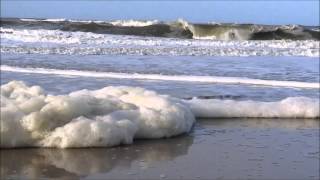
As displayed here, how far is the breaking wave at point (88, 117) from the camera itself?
14.4 feet

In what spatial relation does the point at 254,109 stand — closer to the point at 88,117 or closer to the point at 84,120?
the point at 88,117

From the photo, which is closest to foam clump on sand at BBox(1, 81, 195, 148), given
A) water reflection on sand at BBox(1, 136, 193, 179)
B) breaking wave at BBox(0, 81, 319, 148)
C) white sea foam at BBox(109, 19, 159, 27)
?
breaking wave at BBox(0, 81, 319, 148)

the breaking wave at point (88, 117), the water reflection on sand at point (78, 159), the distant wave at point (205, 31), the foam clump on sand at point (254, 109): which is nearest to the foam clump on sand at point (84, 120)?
the breaking wave at point (88, 117)

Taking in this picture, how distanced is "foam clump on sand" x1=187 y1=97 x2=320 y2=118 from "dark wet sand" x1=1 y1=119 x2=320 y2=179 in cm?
78

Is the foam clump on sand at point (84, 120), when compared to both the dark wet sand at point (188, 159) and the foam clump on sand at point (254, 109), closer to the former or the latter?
the dark wet sand at point (188, 159)

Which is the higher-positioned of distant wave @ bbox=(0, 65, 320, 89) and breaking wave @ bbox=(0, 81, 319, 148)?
breaking wave @ bbox=(0, 81, 319, 148)

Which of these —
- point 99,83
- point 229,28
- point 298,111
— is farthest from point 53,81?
point 229,28

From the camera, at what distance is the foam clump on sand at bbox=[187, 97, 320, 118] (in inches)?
240

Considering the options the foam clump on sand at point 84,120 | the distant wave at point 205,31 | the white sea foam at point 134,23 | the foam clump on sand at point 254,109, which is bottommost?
the distant wave at point 205,31

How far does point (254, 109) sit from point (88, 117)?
227cm

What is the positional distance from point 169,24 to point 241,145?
100 feet

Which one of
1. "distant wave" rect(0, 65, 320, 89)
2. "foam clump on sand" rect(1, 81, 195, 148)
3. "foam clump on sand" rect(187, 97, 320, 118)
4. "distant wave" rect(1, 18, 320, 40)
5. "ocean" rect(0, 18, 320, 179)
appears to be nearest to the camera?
"ocean" rect(0, 18, 320, 179)

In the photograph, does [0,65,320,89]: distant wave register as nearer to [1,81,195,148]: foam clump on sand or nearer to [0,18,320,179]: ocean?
[0,18,320,179]: ocean

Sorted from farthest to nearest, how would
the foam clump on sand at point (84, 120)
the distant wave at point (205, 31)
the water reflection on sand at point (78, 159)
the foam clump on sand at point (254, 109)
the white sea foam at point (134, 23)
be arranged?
the white sea foam at point (134, 23) → the distant wave at point (205, 31) → the foam clump on sand at point (254, 109) → the foam clump on sand at point (84, 120) → the water reflection on sand at point (78, 159)
